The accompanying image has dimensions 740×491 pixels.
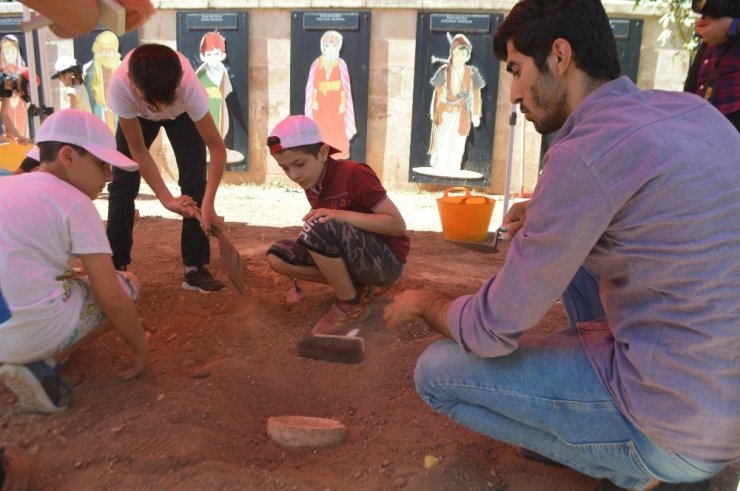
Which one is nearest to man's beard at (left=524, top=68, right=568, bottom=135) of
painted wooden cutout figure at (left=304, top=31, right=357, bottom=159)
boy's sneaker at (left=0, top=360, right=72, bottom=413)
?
boy's sneaker at (left=0, top=360, right=72, bottom=413)

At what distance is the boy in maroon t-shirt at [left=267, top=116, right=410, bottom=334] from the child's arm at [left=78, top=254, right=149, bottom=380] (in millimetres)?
840

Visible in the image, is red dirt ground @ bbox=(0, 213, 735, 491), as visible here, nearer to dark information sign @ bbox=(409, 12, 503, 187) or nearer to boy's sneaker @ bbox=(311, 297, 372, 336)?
boy's sneaker @ bbox=(311, 297, 372, 336)

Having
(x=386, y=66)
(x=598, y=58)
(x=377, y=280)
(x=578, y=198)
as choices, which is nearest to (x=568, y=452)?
(x=578, y=198)

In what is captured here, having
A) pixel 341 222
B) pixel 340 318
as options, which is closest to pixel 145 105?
pixel 341 222

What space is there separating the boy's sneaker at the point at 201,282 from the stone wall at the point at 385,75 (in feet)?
14.9

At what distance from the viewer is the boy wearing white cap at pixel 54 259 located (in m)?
1.82

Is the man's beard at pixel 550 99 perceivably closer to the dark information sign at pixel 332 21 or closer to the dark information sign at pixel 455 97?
the dark information sign at pixel 455 97

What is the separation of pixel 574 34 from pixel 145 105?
2.12m

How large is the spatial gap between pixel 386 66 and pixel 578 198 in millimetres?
6526

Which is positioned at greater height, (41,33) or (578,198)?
(41,33)

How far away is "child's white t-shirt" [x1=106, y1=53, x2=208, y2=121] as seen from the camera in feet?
9.16

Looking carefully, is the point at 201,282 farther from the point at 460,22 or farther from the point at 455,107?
the point at 460,22

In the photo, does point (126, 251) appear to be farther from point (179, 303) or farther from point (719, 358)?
point (719, 358)

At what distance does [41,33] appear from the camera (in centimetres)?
440
